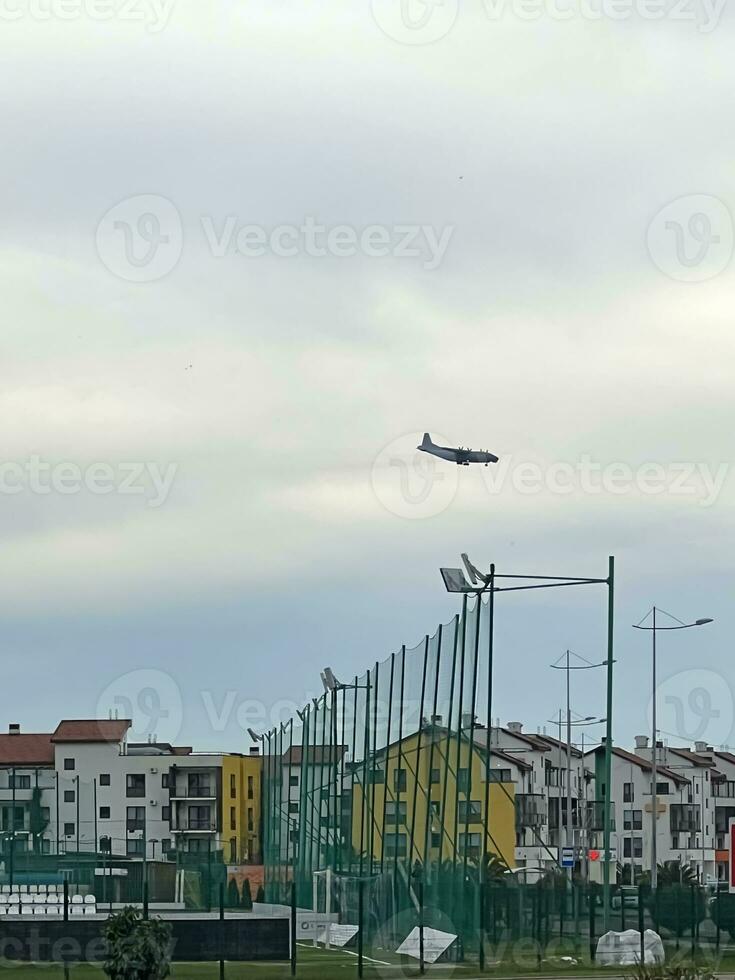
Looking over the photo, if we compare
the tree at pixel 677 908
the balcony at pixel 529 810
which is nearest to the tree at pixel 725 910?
the tree at pixel 677 908

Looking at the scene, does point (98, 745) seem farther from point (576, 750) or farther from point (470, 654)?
point (470, 654)

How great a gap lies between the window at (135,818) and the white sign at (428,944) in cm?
10305

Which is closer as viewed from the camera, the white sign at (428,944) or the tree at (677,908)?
the white sign at (428,944)

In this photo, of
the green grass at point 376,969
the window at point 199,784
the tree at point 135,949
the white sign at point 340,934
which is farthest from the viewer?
the window at point 199,784

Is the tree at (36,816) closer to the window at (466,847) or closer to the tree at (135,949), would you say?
the window at (466,847)

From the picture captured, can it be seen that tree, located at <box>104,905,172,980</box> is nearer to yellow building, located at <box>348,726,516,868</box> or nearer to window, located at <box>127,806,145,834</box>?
yellow building, located at <box>348,726,516,868</box>

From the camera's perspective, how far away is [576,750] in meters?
146

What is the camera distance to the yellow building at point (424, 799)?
39.1m

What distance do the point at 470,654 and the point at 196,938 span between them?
30.3ft

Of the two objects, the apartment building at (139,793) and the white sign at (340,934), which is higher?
the white sign at (340,934)

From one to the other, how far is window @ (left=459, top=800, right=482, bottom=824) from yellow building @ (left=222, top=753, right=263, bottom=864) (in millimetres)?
89079

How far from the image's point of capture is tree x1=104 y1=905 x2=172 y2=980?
77.4 feet

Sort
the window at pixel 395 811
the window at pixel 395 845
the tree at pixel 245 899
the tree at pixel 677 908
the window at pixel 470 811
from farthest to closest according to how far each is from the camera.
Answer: the tree at pixel 245 899 → the window at pixel 395 811 → the window at pixel 395 845 → the tree at pixel 677 908 → the window at pixel 470 811

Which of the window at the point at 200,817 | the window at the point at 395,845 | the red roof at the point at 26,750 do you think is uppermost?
the window at the point at 395,845
